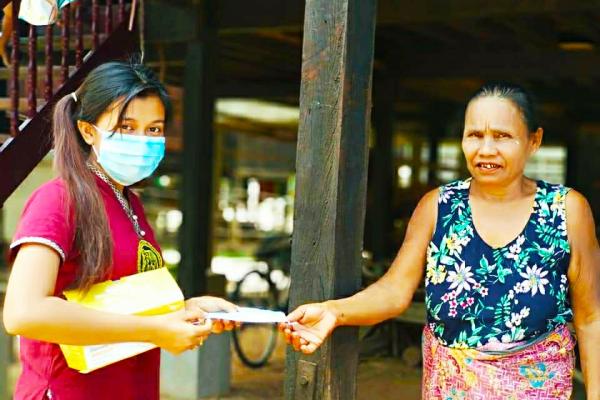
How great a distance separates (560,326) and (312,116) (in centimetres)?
93

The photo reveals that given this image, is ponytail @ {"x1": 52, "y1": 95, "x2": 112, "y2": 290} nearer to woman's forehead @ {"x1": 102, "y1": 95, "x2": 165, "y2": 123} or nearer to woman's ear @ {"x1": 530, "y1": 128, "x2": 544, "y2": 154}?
woman's forehead @ {"x1": 102, "y1": 95, "x2": 165, "y2": 123}

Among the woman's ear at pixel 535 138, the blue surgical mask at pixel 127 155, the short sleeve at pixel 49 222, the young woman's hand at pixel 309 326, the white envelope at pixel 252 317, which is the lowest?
the young woman's hand at pixel 309 326

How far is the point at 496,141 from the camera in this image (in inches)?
90.7

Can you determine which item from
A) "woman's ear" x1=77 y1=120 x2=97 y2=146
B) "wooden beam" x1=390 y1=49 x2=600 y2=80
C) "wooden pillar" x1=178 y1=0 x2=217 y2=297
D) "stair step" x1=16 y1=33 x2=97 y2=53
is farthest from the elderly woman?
"wooden beam" x1=390 y1=49 x2=600 y2=80

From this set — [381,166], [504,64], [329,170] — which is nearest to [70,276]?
[329,170]

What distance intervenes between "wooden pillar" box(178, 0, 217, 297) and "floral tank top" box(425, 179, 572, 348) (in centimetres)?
334

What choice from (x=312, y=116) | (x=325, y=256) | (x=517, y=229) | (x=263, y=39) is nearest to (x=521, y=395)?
(x=517, y=229)

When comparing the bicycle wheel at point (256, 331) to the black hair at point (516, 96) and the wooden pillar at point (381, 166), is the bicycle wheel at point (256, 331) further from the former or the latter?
the black hair at point (516, 96)

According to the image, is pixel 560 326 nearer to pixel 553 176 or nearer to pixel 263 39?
pixel 263 39

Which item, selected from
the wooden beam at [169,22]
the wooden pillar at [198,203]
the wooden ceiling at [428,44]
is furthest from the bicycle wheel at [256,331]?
the wooden beam at [169,22]

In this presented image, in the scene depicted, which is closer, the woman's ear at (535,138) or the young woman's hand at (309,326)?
the young woman's hand at (309,326)

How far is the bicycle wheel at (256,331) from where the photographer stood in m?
7.09

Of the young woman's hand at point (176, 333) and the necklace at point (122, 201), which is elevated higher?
the necklace at point (122, 201)

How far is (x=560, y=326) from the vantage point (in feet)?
7.58
